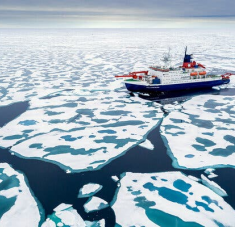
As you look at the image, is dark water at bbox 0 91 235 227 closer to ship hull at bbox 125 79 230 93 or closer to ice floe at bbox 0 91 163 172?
ice floe at bbox 0 91 163 172

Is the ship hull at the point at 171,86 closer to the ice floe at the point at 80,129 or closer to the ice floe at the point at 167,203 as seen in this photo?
the ice floe at the point at 80,129

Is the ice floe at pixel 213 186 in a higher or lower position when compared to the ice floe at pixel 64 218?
lower

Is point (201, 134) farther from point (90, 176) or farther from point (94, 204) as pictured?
point (94, 204)

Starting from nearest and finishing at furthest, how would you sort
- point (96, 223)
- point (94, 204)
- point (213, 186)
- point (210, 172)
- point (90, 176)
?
1. point (96, 223)
2. point (94, 204)
3. point (213, 186)
4. point (90, 176)
5. point (210, 172)

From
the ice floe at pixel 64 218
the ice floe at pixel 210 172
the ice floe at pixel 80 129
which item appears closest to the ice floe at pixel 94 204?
the ice floe at pixel 64 218

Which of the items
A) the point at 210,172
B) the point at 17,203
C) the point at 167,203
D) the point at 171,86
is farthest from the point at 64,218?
the point at 171,86

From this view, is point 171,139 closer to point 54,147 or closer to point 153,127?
point 153,127

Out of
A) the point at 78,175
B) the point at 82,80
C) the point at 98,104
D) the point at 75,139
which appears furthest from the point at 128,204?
the point at 82,80
